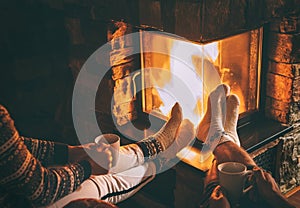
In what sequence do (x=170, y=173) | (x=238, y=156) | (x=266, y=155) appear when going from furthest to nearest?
1. (x=266, y=155)
2. (x=170, y=173)
3. (x=238, y=156)

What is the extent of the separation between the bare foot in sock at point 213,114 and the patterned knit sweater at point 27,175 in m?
0.72

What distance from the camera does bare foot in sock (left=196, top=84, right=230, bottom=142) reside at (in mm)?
2143

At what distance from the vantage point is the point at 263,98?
253 centimetres

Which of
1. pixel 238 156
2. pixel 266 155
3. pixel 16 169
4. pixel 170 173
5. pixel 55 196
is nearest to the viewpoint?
pixel 16 169

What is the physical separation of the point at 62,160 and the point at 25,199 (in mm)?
387

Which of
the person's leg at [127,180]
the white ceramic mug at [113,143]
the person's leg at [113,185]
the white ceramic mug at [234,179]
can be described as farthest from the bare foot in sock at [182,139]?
the white ceramic mug at [234,179]

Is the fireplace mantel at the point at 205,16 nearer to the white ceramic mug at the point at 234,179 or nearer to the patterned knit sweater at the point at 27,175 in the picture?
the white ceramic mug at the point at 234,179

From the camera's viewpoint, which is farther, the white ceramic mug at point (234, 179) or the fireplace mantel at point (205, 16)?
the fireplace mantel at point (205, 16)

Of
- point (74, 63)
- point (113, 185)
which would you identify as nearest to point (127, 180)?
point (113, 185)

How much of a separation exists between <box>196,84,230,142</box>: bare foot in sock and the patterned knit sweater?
2.35 feet

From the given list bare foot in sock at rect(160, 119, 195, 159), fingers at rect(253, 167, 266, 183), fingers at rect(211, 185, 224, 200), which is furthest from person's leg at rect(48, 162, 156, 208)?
fingers at rect(253, 167, 266, 183)

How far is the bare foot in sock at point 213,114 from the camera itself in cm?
214

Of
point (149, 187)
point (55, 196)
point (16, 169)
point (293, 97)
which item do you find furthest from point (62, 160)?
point (293, 97)

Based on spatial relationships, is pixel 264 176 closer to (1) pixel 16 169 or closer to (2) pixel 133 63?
(1) pixel 16 169
